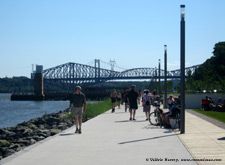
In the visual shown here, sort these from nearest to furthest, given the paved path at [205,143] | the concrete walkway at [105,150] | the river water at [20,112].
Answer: the concrete walkway at [105,150] → the paved path at [205,143] → the river water at [20,112]

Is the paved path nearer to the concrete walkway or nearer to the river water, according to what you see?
the concrete walkway

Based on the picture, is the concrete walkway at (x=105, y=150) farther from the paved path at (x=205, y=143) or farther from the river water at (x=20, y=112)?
the river water at (x=20, y=112)

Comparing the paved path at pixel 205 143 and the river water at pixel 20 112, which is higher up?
the paved path at pixel 205 143

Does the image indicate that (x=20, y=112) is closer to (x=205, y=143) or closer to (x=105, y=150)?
(x=205, y=143)

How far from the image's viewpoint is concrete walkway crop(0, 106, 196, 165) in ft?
25.8

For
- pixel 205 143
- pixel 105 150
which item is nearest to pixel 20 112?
pixel 205 143

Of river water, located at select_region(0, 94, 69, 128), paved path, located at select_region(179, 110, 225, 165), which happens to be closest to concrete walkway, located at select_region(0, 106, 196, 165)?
paved path, located at select_region(179, 110, 225, 165)

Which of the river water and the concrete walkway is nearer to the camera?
the concrete walkway

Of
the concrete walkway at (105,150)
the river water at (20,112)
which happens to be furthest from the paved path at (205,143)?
the river water at (20,112)

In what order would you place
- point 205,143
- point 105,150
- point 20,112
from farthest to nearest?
point 20,112 → point 205,143 → point 105,150

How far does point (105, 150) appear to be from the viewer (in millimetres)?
9180

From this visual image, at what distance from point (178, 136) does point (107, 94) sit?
339 feet

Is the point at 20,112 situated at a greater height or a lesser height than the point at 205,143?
lesser

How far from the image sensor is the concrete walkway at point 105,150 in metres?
7.87
